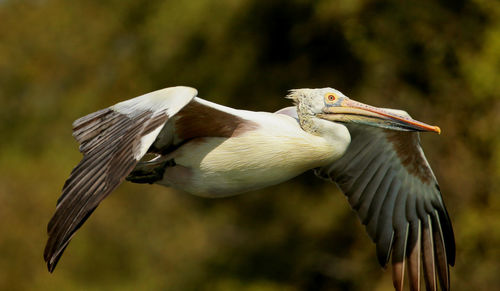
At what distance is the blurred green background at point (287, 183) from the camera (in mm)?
12922

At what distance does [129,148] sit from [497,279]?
8162 millimetres

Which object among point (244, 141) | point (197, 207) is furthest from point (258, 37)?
point (244, 141)

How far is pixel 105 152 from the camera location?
5691mm

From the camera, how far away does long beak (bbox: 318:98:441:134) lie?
251 inches

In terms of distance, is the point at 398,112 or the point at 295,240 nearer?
the point at 398,112

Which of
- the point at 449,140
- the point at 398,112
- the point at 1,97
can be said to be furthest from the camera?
the point at 1,97

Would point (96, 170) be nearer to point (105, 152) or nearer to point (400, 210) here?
point (105, 152)

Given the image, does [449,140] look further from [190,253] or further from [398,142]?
[398,142]

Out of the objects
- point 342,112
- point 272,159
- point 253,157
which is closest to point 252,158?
point 253,157

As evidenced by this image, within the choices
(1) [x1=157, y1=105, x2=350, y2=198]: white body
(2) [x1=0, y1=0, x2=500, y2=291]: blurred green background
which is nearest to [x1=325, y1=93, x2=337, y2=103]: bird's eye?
(1) [x1=157, y1=105, x2=350, y2=198]: white body

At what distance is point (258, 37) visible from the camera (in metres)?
14.5

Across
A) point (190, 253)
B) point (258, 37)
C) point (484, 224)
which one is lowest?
point (190, 253)

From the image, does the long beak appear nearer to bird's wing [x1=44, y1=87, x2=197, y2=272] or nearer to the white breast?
the white breast

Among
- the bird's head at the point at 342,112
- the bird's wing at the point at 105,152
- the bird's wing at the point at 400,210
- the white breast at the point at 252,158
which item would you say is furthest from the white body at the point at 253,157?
the bird's wing at the point at 400,210
